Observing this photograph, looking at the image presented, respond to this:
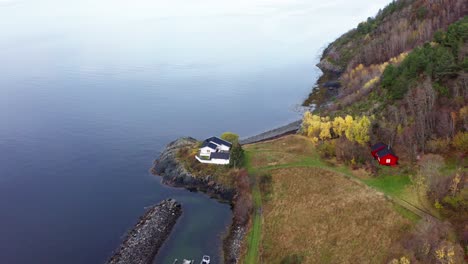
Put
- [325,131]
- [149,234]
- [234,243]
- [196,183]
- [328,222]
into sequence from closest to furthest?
[328,222] → [234,243] → [149,234] → [196,183] → [325,131]

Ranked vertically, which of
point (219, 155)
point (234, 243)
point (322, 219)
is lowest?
point (234, 243)

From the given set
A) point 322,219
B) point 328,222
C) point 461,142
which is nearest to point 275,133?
point 322,219

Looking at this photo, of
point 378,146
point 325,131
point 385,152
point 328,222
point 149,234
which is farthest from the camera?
point 325,131

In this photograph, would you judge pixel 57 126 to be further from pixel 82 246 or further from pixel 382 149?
pixel 382 149

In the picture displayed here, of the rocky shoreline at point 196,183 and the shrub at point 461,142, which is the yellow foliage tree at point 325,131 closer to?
the rocky shoreline at point 196,183

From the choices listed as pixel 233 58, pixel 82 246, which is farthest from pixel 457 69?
pixel 233 58

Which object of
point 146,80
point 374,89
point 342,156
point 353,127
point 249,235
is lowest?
point 249,235

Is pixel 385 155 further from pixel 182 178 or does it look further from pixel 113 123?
pixel 113 123
